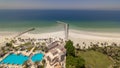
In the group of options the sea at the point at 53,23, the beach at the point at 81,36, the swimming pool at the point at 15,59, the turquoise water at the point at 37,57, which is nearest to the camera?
the swimming pool at the point at 15,59

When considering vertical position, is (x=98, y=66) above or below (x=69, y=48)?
below

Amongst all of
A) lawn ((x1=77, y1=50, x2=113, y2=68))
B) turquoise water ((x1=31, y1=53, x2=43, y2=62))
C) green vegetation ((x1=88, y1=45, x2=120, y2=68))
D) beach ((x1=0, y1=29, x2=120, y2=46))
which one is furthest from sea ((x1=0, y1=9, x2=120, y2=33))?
lawn ((x1=77, y1=50, x2=113, y2=68))

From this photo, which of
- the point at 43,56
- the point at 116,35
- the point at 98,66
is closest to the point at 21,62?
the point at 43,56

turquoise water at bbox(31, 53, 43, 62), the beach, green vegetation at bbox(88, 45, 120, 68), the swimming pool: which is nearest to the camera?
the swimming pool

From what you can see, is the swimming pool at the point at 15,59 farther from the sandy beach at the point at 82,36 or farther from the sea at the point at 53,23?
the sea at the point at 53,23

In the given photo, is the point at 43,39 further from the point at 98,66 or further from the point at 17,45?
the point at 98,66

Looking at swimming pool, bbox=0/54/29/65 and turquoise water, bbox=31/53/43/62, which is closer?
swimming pool, bbox=0/54/29/65

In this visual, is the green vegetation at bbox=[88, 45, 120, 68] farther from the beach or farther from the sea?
the sea

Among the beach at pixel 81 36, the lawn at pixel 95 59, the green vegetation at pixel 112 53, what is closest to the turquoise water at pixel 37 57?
the lawn at pixel 95 59
